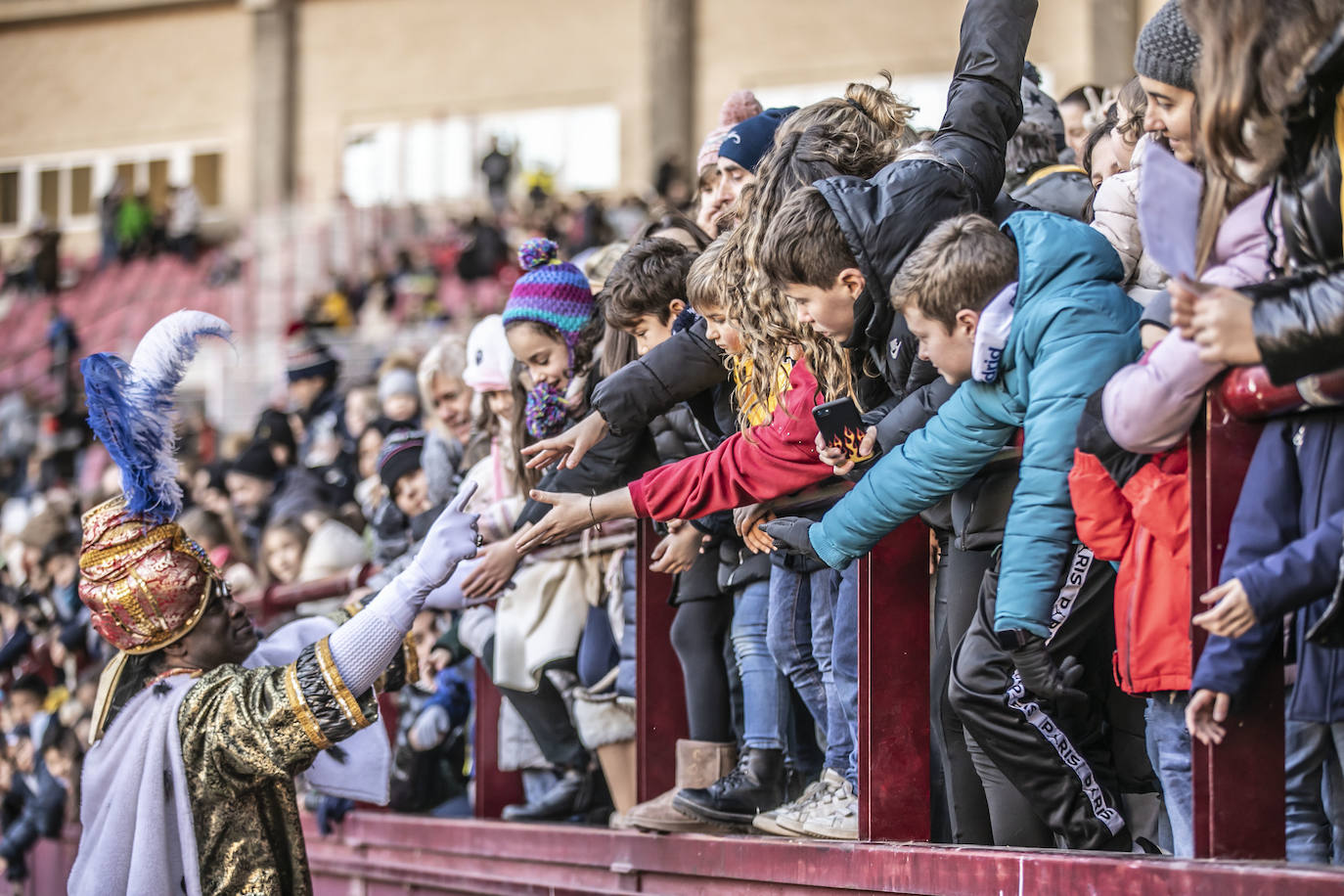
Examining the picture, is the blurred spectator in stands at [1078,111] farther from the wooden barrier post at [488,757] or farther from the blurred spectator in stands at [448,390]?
the wooden barrier post at [488,757]

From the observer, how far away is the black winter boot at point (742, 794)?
4.38 meters

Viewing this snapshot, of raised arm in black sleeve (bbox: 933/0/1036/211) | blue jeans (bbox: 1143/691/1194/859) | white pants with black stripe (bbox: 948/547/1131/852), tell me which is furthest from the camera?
raised arm in black sleeve (bbox: 933/0/1036/211)

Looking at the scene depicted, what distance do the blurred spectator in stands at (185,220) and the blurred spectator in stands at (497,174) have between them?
500 cm

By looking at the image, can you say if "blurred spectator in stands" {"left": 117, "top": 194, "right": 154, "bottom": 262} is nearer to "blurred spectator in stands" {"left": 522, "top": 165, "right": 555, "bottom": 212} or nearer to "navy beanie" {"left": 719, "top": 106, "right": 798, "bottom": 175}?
"blurred spectator in stands" {"left": 522, "top": 165, "right": 555, "bottom": 212}

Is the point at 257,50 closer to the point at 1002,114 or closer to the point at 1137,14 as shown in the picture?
the point at 1137,14

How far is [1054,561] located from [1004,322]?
1.49 ft

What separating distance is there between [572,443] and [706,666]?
27.4 inches

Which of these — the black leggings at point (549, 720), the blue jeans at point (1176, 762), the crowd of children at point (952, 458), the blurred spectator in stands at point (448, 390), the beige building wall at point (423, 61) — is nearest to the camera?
the crowd of children at point (952, 458)

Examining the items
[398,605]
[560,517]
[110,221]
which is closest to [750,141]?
[560,517]

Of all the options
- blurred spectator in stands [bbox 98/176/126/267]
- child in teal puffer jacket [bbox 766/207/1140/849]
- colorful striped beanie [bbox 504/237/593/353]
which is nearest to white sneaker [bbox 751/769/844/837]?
child in teal puffer jacket [bbox 766/207/1140/849]

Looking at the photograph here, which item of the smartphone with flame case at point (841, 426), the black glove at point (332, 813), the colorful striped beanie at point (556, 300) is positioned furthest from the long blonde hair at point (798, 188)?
the black glove at point (332, 813)

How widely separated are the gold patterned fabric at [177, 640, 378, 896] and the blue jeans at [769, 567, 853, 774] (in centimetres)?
→ 107

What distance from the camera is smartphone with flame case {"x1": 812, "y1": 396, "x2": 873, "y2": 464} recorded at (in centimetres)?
375

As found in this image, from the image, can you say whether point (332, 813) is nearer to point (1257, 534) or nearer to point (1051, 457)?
point (1051, 457)
